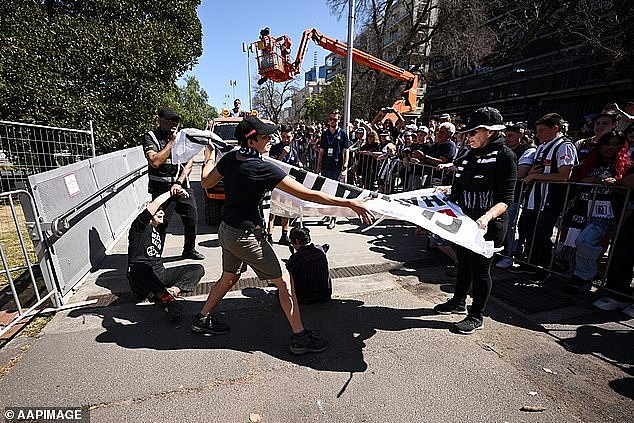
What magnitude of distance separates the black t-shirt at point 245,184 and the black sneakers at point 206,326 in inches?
39.7

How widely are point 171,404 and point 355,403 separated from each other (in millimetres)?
1305

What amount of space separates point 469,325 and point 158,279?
3.21 metres

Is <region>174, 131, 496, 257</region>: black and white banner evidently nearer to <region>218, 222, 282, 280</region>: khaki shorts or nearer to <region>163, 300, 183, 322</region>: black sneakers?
<region>218, 222, 282, 280</region>: khaki shorts

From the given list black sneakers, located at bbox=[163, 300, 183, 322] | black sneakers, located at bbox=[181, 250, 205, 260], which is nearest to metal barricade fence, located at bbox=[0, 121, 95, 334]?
black sneakers, located at bbox=[181, 250, 205, 260]

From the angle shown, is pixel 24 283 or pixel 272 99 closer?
pixel 24 283

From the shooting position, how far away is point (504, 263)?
517cm

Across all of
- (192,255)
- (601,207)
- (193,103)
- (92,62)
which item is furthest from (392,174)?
(193,103)

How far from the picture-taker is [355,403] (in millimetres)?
2502

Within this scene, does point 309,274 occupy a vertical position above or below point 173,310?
above

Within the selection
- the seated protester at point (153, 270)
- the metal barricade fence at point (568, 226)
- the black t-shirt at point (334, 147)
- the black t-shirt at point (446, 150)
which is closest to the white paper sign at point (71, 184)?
Answer: the seated protester at point (153, 270)

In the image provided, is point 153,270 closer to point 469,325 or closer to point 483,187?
point 469,325

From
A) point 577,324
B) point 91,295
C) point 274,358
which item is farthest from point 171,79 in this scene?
point 577,324

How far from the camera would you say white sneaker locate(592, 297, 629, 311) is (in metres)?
3.83

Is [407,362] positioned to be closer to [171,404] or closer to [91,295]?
[171,404]
